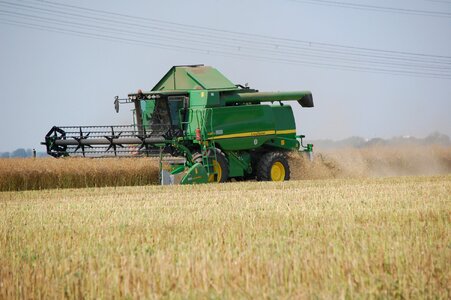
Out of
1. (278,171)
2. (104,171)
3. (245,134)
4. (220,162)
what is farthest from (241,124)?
(104,171)

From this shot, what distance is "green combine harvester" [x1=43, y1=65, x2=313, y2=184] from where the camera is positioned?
62.2ft

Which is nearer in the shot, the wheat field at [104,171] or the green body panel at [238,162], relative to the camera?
the wheat field at [104,171]

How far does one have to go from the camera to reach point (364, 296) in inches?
214

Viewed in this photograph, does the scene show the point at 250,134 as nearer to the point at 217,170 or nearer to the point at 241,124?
the point at 241,124

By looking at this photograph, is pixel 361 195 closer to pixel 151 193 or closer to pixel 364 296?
pixel 151 193

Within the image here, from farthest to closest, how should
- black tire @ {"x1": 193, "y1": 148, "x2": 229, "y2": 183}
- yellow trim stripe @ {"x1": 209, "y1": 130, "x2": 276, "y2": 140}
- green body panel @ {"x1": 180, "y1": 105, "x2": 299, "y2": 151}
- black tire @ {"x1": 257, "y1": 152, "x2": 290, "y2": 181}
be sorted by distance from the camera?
black tire @ {"x1": 257, "y1": 152, "x2": 290, "y2": 181}
yellow trim stripe @ {"x1": 209, "y1": 130, "x2": 276, "y2": 140}
green body panel @ {"x1": 180, "y1": 105, "x2": 299, "y2": 151}
black tire @ {"x1": 193, "y1": 148, "x2": 229, "y2": 183}

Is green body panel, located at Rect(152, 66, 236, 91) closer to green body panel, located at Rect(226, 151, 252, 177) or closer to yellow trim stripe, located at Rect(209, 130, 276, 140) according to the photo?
yellow trim stripe, located at Rect(209, 130, 276, 140)

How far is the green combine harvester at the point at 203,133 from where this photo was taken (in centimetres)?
1897

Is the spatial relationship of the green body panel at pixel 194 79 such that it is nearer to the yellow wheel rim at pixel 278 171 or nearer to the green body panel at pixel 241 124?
the green body panel at pixel 241 124

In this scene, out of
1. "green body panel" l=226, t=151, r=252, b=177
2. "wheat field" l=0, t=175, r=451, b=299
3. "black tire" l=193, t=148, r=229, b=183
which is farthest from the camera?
"green body panel" l=226, t=151, r=252, b=177

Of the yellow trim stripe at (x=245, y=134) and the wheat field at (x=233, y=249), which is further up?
the yellow trim stripe at (x=245, y=134)

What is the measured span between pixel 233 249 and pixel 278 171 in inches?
499

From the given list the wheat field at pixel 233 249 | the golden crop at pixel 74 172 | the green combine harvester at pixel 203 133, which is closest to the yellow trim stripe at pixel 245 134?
the green combine harvester at pixel 203 133

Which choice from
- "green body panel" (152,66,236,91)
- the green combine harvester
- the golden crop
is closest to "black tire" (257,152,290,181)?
the green combine harvester
